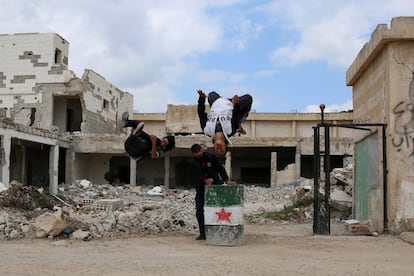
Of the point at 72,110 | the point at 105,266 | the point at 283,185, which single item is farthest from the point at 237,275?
the point at 72,110

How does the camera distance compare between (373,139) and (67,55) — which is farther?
(67,55)

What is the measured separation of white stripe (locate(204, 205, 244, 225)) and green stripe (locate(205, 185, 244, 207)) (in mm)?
79

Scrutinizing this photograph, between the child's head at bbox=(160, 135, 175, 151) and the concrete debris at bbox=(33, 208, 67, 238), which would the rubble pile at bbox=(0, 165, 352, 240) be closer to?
the concrete debris at bbox=(33, 208, 67, 238)

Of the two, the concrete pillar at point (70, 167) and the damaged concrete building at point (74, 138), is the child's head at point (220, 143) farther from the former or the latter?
the concrete pillar at point (70, 167)

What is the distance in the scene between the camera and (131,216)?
1151cm

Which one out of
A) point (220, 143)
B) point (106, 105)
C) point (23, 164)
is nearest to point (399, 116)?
Answer: point (220, 143)

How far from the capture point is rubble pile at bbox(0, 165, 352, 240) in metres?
10.0

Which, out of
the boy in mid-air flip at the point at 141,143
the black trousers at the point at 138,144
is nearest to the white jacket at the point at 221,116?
the boy in mid-air flip at the point at 141,143

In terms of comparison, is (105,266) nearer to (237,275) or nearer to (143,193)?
(237,275)

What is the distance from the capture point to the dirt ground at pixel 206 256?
6.19 m

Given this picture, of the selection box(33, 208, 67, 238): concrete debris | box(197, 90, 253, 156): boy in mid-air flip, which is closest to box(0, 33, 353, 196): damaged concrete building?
box(33, 208, 67, 238): concrete debris

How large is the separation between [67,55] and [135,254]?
2805 cm

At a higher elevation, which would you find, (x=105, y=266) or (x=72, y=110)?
(x=72, y=110)

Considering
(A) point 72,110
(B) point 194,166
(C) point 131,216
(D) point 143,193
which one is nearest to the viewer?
(B) point 194,166
